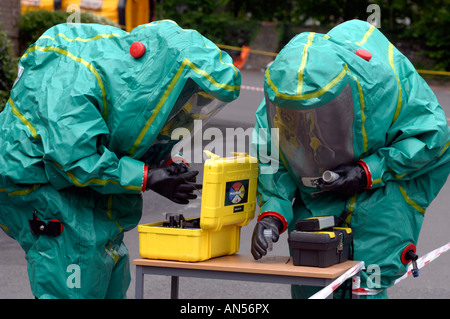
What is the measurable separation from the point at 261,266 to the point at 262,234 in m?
0.20

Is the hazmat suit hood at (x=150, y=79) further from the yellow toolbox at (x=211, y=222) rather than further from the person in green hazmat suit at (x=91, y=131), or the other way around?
the yellow toolbox at (x=211, y=222)

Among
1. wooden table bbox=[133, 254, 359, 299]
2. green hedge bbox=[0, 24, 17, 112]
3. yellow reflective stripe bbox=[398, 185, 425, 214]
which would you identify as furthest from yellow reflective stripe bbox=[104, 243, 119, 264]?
green hedge bbox=[0, 24, 17, 112]

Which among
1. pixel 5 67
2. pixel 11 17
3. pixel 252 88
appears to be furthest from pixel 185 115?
pixel 252 88

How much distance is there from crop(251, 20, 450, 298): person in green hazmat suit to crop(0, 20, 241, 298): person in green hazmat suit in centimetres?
44

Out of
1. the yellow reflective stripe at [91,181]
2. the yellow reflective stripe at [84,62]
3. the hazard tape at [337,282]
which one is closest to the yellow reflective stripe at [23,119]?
the yellow reflective stripe at [91,181]

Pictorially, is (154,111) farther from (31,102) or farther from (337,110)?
(337,110)

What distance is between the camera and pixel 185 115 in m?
4.30

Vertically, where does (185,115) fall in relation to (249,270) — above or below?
above

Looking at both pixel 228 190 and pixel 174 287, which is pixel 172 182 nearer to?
pixel 228 190

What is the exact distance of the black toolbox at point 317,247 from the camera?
12.4 feet

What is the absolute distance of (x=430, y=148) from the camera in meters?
3.96

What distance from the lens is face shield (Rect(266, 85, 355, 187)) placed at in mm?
3746

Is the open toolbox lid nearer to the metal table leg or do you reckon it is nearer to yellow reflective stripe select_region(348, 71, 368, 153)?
the metal table leg

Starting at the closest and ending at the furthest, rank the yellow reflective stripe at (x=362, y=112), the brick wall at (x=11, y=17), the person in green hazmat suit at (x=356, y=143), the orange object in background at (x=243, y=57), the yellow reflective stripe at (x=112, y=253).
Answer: the person in green hazmat suit at (x=356, y=143), the yellow reflective stripe at (x=362, y=112), the yellow reflective stripe at (x=112, y=253), the brick wall at (x=11, y=17), the orange object in background at (x=243, y=57)
